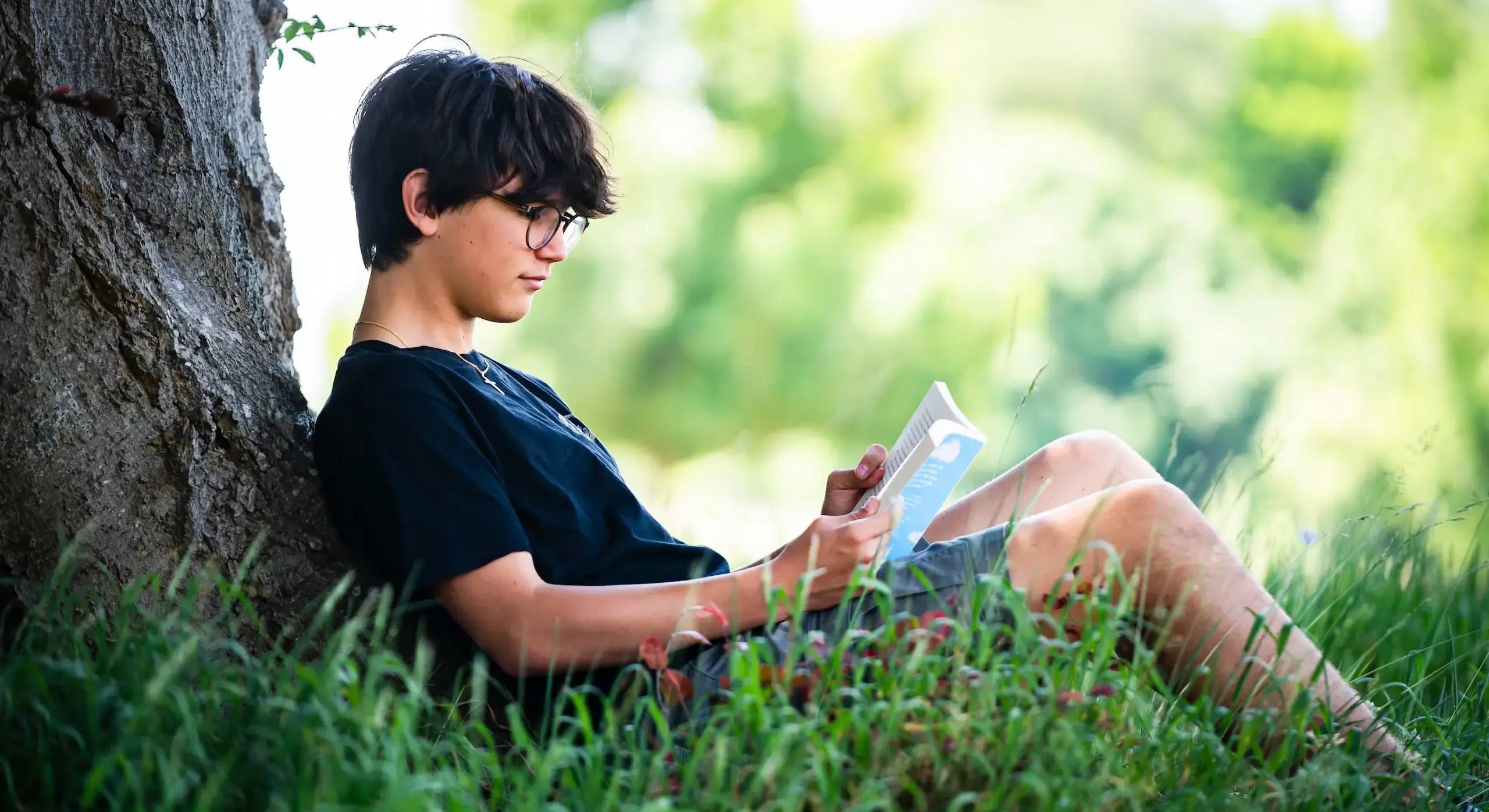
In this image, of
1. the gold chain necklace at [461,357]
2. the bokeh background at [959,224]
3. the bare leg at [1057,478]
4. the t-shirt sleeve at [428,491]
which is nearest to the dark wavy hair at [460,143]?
the gold chain necklace at [461,357]

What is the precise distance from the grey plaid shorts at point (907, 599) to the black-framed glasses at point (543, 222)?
77 centimetres

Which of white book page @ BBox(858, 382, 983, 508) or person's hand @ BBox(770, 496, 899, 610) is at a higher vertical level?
white book page @ BBox(858, 382, 983, 508)

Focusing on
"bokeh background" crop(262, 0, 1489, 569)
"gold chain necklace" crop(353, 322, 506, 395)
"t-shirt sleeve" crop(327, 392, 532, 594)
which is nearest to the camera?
"t-shirt sleeve" crop(327, 392, 532, 594)

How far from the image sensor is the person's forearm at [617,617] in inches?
72.2

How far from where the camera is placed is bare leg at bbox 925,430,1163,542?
Answer: 2369 mm

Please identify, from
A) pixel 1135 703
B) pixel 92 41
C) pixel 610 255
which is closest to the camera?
pixel 1135 703

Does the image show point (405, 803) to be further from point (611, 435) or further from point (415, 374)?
point (611, 435)

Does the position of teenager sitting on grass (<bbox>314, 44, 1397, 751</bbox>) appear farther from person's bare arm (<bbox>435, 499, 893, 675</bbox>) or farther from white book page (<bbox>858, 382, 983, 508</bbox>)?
white book page (<bbox>858, 382, 983, 508</bbox>)

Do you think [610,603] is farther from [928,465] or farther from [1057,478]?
[1057,478]

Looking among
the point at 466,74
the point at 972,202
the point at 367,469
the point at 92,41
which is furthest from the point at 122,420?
the point at 972,202

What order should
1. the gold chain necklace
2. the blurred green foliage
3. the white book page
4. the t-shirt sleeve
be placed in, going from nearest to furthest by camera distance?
1. the t-shirt sleeve
2. the white book page
3. the gold chain necklace
4. the blurred green foliage

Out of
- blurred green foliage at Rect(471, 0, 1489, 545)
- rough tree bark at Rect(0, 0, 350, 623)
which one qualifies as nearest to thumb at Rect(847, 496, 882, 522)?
rough tree bark at Rect(0, 0, 350, 623)

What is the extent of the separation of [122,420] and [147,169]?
0.43 metres

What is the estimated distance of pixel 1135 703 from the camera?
173 centimetres
